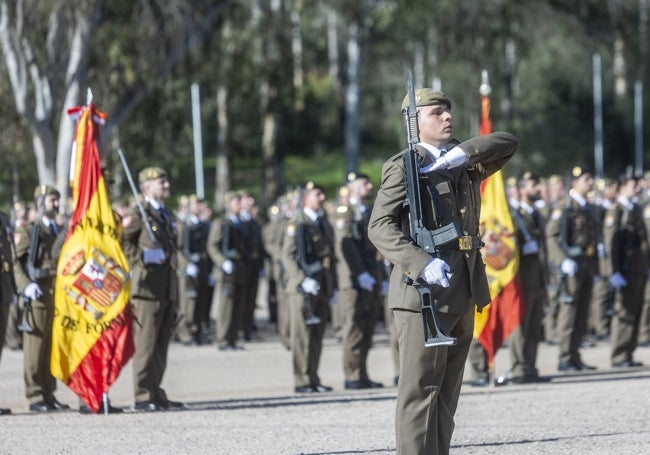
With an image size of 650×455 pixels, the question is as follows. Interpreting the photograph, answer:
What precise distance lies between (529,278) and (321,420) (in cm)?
348

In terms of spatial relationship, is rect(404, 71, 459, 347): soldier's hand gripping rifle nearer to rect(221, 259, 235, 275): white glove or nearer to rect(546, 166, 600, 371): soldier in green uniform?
rect(546, 166, 600, 371): soldier in green uniform

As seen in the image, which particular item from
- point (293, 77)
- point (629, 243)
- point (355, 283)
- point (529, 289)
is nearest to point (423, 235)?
point (355, 283)

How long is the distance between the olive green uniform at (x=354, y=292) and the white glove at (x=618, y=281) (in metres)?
2.59

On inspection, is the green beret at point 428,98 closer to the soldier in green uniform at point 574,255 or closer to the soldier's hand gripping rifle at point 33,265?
the soldier's hand gripping rifle at point 33,265

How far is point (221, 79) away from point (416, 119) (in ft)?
84.7

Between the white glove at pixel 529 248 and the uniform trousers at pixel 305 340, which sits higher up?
the white glove at pixel 529 248

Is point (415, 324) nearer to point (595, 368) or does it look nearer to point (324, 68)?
point (595, 368)

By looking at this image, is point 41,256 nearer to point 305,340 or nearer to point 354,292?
point 305,340

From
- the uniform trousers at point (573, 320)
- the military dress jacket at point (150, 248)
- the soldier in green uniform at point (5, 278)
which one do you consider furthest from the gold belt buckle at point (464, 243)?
the uniform trousers at point (573, 320)

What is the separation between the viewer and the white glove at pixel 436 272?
618cm

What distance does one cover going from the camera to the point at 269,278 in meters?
19.9

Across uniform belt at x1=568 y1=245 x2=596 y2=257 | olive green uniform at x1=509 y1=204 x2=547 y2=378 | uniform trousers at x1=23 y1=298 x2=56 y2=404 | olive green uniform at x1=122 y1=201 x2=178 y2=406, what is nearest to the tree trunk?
uniform belt at x1=568 y1=245 x2=596 y2=257

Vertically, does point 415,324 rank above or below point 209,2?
below

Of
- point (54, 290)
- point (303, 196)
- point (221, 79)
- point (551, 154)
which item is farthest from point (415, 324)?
point (551, 154)
